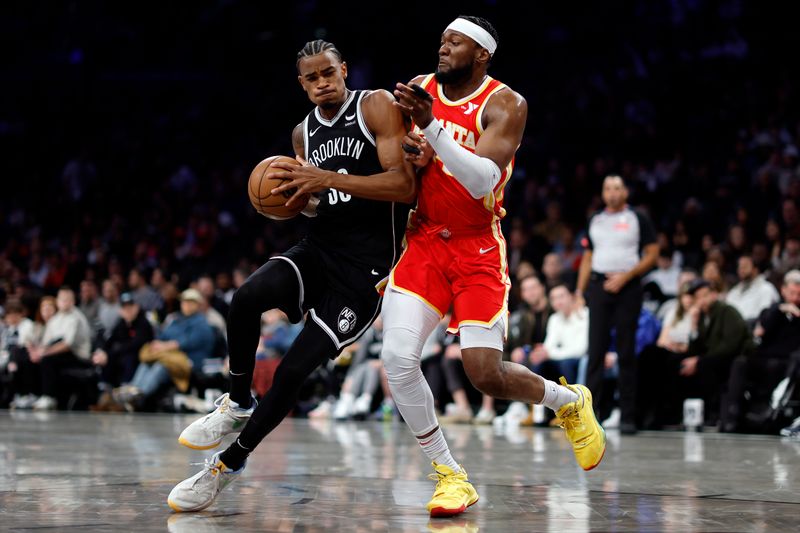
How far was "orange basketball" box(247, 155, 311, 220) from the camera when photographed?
15.0 feet

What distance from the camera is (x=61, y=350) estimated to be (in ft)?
43.0

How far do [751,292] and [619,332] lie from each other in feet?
7.15

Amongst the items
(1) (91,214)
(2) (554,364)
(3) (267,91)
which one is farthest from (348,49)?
(2) (554,364)

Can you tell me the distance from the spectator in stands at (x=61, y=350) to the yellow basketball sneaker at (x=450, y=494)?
9.54 m

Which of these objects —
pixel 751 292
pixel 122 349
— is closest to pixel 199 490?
pixel 751 292

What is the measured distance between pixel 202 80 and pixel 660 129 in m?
10.6

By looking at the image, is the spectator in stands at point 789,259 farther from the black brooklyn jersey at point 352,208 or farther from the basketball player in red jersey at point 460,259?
the black brooklyn jersey at point 352,208

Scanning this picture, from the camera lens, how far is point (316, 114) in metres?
4.97

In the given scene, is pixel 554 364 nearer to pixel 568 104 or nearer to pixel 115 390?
pixel 115 390

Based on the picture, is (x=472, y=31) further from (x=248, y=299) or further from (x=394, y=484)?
(x=394, y=484)

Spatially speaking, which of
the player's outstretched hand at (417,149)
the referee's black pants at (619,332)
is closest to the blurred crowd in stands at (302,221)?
the referee's black pants at (619,332)

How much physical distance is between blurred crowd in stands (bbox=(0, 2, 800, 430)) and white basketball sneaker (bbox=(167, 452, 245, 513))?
20.3 ft

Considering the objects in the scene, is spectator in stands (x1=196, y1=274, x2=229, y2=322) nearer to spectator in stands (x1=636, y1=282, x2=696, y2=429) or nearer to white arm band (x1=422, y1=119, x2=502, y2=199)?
spectator in stands (x1=636, y1=282, x2=696, y2=429)

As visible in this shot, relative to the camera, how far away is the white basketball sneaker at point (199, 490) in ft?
14.1
